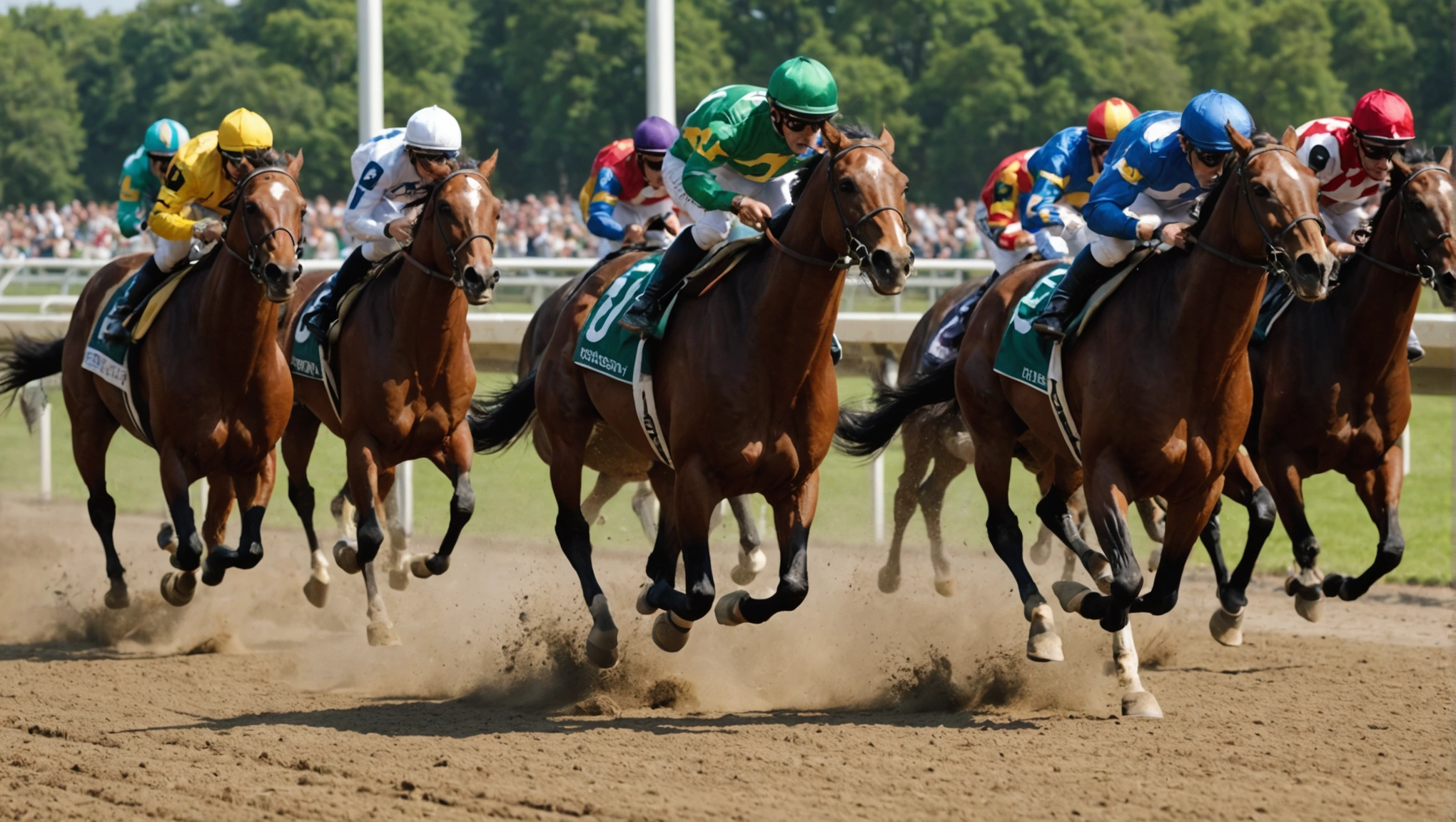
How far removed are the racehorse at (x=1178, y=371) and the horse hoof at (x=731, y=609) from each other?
1.06 metres

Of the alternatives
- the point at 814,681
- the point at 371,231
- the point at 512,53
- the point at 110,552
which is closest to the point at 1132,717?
the point at 814,681

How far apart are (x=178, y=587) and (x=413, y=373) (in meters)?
1.45

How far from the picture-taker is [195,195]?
24.2 feet

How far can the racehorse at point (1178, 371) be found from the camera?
17.6 feet

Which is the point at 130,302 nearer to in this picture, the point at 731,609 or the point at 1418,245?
the point at 731,609

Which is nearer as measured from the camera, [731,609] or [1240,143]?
[1240,143]

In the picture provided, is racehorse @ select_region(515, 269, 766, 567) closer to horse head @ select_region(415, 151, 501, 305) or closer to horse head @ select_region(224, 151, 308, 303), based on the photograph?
horse head @ select_region(415, 151, 501, 305)

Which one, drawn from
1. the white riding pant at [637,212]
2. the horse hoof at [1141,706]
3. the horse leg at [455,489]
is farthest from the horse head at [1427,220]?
the horse leg at [455,489]

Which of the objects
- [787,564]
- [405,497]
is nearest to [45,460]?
[405,497]

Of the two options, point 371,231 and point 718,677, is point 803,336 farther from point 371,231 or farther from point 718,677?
point 371,231

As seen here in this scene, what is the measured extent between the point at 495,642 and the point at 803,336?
8.15 ft

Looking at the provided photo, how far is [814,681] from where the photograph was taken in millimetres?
6789

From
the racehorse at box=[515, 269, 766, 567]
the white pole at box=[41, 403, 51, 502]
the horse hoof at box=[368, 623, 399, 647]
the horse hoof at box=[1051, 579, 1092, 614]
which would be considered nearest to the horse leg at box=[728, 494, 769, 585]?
the racehorse at box=[515, 269, 766, 567]

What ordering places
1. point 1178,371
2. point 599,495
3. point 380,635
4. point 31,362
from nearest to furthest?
point 1178,371
point 380,635
point 31,362
point 599,495
